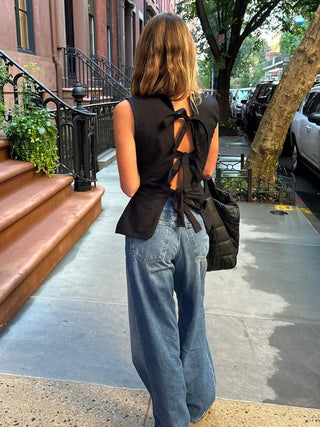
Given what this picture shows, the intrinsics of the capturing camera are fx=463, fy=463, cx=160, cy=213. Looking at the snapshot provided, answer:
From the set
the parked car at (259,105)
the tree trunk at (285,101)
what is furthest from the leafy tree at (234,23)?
the tree trunk at (285,101)

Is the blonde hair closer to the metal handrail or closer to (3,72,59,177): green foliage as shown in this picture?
(3,72,59,177): green foliage

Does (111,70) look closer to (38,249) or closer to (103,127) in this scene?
(103,127)

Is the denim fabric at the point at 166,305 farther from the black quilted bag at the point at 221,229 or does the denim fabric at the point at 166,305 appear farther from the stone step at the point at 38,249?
the stone step at the point at 38,249

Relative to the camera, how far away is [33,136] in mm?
5375

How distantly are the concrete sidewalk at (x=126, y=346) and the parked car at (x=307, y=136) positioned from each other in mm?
4176

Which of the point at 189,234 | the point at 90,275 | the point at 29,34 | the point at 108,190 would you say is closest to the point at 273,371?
the point at 189,234

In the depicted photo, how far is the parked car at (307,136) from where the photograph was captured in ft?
29.1

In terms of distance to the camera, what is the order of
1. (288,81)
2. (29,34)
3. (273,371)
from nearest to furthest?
(273,371) → (288,81) → (29,34)

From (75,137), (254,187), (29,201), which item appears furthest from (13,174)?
(254,187)

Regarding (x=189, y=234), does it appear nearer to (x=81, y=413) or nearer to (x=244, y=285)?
(x=81, y=413)

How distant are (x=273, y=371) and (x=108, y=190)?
5265 millimetres

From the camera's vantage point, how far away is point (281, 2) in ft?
66.8

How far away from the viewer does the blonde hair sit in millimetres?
1882

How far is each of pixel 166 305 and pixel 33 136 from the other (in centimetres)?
Answer: 388
